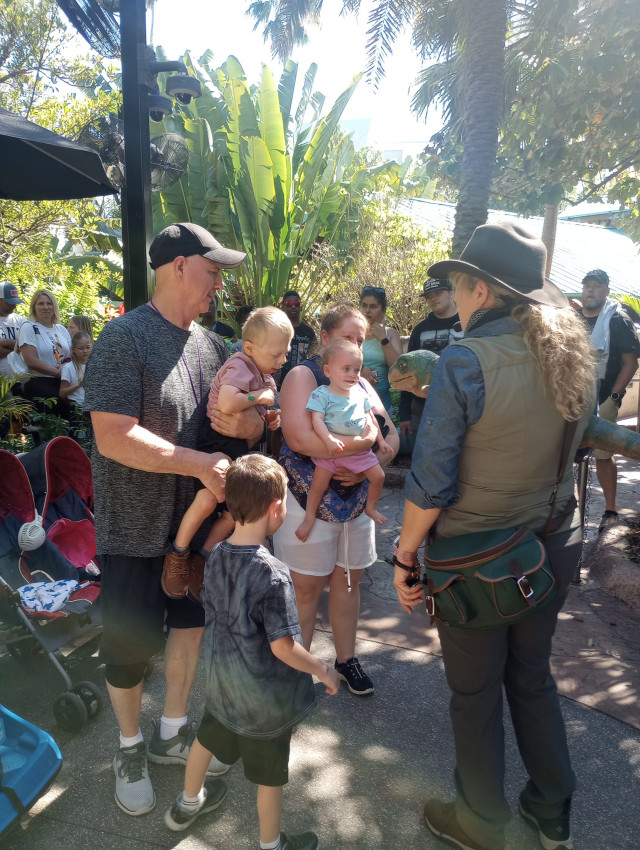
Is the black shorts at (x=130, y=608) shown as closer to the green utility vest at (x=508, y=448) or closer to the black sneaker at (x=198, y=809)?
the black sneaker at (x=198, y=809)

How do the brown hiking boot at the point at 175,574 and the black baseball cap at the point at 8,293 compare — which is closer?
the brown hiking boot at the point at 175,574

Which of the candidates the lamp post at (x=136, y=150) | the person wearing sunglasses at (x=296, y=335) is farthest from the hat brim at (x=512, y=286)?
the person wearing sunglasses at (x=296, y=335)

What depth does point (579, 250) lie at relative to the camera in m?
23.9

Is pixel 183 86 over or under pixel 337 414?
over

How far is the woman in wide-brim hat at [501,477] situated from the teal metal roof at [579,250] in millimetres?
14795

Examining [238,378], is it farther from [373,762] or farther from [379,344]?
[379,344]

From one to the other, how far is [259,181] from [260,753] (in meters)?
9.31

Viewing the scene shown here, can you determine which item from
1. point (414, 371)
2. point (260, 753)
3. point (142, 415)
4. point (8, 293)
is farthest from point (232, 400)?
point (8, 293)

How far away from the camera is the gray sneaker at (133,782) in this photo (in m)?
2.49

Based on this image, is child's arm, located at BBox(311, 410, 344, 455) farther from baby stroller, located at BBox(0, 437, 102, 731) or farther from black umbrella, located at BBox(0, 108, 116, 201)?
black umbrella, located at BBox(0, 108, 116, 201)

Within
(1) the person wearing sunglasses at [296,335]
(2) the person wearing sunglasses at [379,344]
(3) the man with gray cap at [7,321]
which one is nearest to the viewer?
(2) the person wearing sunglasses at [379,344]

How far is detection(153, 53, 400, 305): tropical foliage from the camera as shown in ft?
32.9

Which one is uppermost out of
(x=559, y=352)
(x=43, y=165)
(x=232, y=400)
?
(x=43, y=165)

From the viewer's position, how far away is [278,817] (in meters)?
2.19
